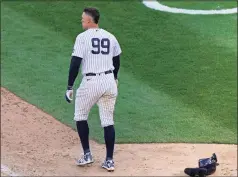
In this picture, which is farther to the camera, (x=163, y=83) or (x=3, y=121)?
(x=163, y=83)

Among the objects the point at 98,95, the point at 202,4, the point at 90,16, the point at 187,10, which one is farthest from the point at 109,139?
the point at 202,4

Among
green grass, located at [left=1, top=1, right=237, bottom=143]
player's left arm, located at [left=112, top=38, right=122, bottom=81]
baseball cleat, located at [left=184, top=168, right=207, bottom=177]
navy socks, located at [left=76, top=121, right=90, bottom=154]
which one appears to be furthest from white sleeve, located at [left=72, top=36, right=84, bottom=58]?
baseball cleat, located at [left=184, top=168, right=207, bottom=177]

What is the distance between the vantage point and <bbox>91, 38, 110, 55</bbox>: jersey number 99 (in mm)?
8039

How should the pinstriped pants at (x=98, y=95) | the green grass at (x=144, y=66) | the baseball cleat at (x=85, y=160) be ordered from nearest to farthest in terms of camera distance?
the pinstriped pants at (x=98, y=95) → the baseball cleat at (x=85, y=160) → the green grass at (x=144, y=66)

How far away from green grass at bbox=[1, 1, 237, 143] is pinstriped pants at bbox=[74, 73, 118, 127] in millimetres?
1031

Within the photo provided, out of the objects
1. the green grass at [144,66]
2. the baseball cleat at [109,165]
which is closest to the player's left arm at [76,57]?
the baseball cleat at [109,165]

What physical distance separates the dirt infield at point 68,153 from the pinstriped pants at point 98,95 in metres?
0.63

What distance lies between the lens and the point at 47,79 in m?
11.0

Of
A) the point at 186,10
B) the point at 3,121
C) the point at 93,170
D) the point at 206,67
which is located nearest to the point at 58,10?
the point at 186,10

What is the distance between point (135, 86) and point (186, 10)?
153 inches

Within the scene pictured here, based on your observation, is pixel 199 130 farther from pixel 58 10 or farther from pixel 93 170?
pixel 58 10

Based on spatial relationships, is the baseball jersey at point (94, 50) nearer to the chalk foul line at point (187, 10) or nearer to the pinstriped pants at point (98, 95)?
the pinstriped pants at point (98, 95)

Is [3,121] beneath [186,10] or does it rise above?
beneath

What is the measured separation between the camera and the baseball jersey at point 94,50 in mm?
8008
